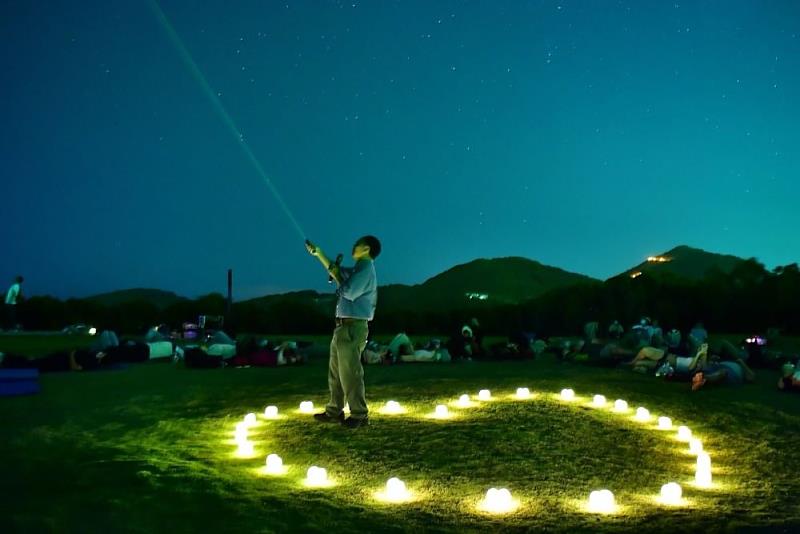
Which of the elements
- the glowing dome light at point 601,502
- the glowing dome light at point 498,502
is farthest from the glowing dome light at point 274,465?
the glowing dome light at point 601,502

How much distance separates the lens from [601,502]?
5195 mm

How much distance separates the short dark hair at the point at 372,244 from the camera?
866 cm

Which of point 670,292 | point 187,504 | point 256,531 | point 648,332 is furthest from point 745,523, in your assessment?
point 670,292

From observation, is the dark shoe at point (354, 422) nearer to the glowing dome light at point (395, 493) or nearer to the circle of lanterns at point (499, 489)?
the circle of lanterns at point (499, 489)

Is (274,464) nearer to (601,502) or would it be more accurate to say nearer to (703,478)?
(601,502)

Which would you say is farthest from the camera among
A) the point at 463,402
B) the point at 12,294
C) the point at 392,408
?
the point at 12,294

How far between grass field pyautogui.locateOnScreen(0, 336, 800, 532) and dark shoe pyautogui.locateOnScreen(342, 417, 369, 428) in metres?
0.09

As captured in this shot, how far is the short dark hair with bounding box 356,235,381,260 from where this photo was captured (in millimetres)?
8664

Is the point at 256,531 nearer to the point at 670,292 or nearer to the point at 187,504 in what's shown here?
the point at 187,504

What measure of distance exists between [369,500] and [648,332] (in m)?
16.4

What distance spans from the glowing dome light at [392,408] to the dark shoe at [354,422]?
1203mm

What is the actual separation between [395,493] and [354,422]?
290cm

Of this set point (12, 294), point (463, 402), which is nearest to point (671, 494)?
point (463, 402)

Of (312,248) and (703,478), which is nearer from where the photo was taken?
(703,478)
